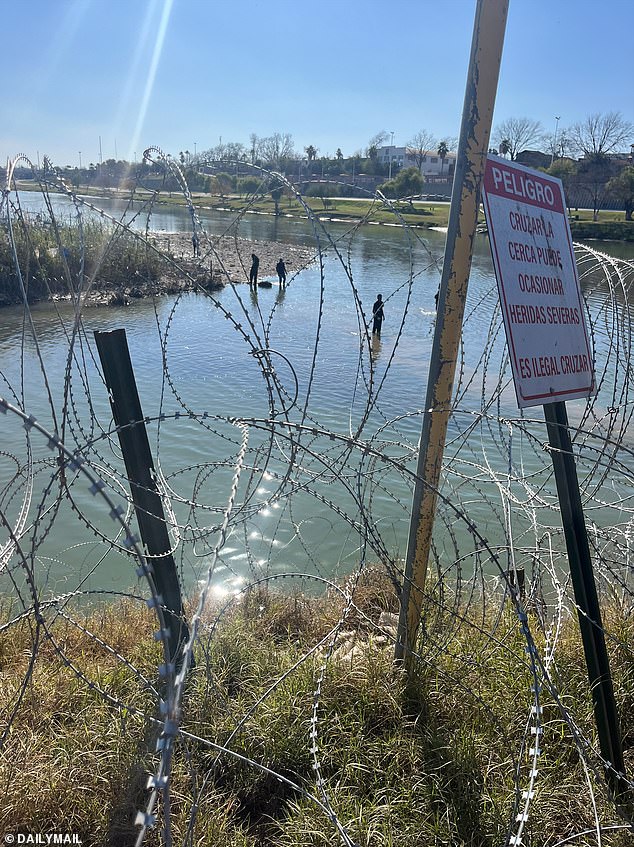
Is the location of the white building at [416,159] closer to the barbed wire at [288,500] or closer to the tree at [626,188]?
the tree at [626,188]

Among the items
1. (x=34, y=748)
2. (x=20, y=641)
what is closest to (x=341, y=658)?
(x=34, y=748)

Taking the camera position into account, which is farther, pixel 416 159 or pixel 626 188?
pixel 416 159

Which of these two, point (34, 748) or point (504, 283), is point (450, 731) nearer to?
point (34, 748)

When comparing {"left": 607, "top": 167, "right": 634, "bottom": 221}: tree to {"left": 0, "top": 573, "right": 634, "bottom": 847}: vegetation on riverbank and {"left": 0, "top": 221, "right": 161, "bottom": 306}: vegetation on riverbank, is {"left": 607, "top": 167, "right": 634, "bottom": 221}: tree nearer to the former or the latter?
{"left": 0, "top": 221, "right": 161, "bottom": 306}: vegetation on riverbank

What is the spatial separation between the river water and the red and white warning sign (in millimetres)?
297

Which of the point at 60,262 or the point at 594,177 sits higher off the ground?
the point at 594,177

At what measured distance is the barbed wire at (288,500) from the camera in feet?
8.04

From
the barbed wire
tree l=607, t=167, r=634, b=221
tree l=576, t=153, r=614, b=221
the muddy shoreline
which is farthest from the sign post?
tree l=607, t=167, r=634, b=221

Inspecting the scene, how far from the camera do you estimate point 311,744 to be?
2867 mm

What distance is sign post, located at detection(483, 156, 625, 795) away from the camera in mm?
2326

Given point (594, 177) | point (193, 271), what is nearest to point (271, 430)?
point (193, 271)

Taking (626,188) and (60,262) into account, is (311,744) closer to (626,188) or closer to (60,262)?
(60,262)

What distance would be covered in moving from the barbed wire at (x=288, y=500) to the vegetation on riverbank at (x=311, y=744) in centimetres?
3

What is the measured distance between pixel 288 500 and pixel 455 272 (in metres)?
2.05
